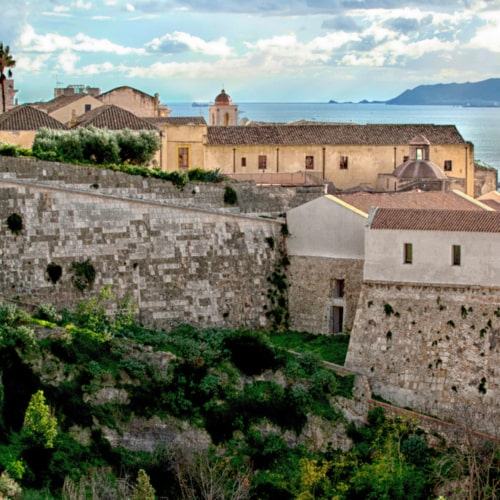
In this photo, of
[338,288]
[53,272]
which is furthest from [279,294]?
[53,272]

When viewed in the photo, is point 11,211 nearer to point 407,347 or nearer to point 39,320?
point 39,320

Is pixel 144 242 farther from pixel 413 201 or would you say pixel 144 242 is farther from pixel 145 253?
pixel 413 201

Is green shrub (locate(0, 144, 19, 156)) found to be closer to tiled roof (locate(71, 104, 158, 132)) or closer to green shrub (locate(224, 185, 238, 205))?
green shrub (locate(224, 185, 238, 205))

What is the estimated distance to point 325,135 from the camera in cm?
5234

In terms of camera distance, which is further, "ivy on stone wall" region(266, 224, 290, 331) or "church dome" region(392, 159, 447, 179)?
"church dome" region(392, 159, 447, 179)

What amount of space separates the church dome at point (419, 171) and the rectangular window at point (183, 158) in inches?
342

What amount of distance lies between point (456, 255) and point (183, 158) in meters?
18.9

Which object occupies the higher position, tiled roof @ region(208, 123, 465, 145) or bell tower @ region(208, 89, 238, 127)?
bell tower @ region(208, 89, 238, 127)

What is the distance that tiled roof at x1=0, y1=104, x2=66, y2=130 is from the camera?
4584 centimetres

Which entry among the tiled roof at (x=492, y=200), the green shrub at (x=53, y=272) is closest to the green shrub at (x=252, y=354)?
the green shrub at (x=53, y=272)

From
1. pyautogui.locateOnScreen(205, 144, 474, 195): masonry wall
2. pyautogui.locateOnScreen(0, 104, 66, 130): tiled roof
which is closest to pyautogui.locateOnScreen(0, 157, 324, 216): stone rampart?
pyautogui.locateOnScreen(0, 104, 66, 130): tiled roof

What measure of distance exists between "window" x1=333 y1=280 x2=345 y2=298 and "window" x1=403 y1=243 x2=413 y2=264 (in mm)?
3608

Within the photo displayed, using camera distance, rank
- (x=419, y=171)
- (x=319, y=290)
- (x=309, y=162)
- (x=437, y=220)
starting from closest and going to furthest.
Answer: (x=437, y=220) → (x=319, y=290) → (x=419, y=171) → (x=309, y=162)

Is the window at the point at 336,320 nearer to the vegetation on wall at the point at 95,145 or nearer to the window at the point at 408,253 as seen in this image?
the window at the point at 408,253
